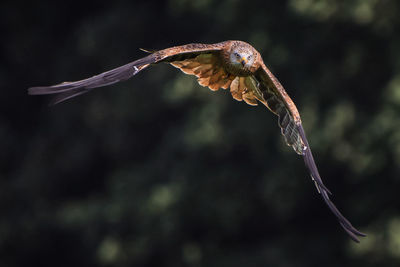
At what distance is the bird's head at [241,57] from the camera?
24.5 ft

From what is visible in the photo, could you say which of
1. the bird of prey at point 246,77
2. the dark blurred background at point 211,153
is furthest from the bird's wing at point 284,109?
the dark blurred background at point 211,153

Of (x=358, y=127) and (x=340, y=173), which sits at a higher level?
(x=358, y=127)

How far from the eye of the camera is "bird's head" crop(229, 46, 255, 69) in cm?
748

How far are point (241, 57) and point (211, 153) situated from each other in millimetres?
9785

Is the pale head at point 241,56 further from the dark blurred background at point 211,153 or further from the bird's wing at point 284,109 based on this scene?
the dark blurred background at point 211,153

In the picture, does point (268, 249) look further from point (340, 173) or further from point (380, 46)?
point (380, 46)

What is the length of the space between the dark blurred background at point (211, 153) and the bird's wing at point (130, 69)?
6.83 m

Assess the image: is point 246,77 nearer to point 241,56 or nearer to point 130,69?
point 241,56

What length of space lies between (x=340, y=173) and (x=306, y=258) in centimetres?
166

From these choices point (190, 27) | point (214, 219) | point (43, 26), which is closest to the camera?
point (214, 219)

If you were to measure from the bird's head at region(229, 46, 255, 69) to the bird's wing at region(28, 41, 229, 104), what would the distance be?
0.41 feet

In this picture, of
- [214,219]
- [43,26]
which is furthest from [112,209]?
[43,26]

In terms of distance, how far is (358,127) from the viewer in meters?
15.0

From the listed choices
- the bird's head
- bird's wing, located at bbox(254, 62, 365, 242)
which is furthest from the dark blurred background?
the bird's head
